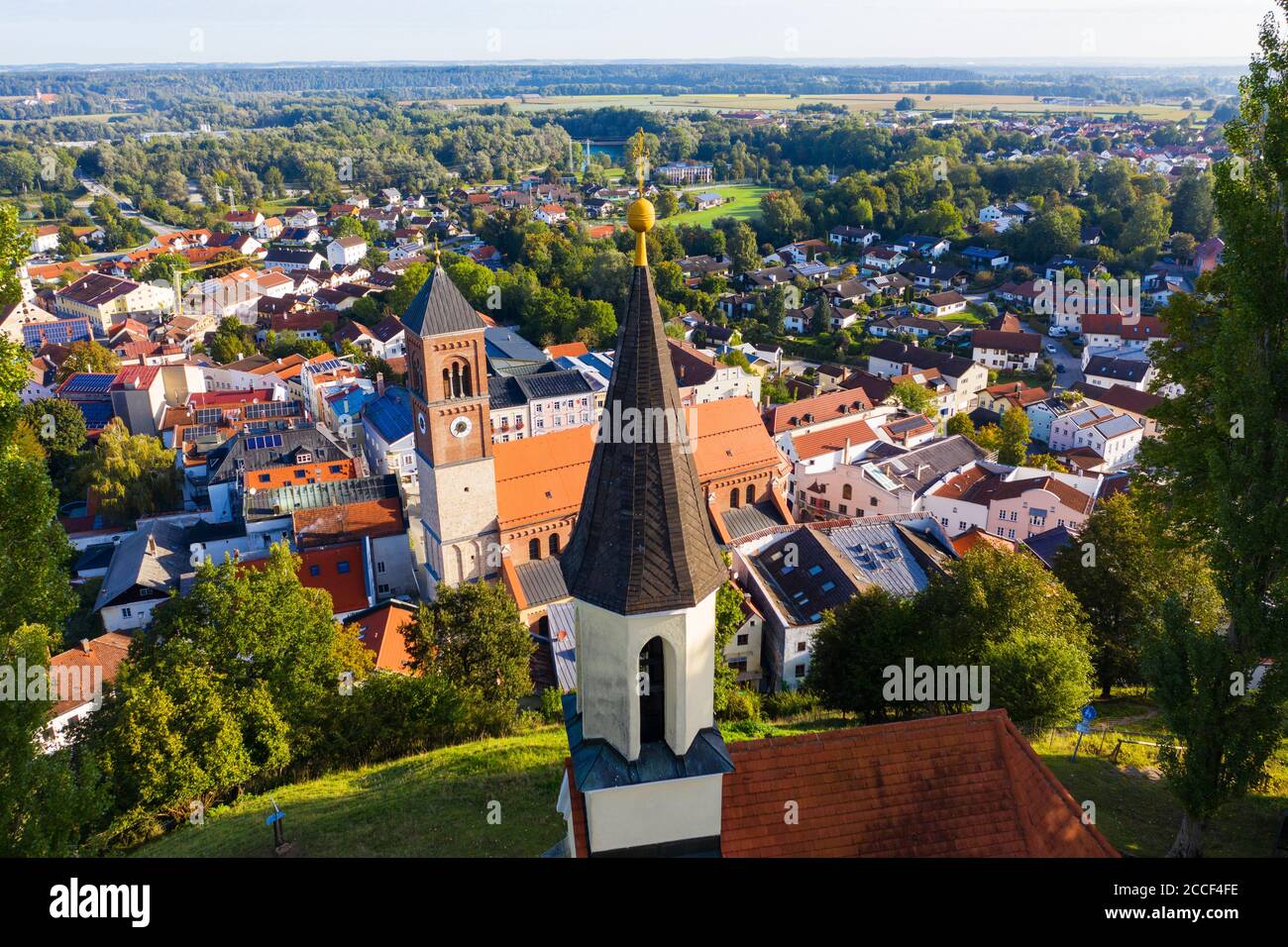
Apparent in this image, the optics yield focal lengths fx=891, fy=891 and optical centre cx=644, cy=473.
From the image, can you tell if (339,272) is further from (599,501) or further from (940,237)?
(599,501)

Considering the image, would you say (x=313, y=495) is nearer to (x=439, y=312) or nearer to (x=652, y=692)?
(x=439, y=312)

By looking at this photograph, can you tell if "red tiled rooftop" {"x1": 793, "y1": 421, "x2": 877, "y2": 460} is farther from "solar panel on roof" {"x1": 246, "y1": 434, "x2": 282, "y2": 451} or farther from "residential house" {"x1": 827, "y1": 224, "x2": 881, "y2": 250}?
"residential house" {"x1": 827, "y1": 224, "x2": 881, "y2": 250}

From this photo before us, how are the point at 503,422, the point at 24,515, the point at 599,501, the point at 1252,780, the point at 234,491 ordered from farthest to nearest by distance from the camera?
the point at 503,422 < the point at 234,491 < the point at 1252,780 < the point at 24,515 < the point at 599,501

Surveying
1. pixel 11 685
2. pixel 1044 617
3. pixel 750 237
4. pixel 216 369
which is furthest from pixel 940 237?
pixel 11 685

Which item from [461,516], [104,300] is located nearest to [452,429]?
[461,516]

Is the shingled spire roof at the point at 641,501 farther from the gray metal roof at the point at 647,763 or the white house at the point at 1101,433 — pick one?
the white house at the point at 1101,433

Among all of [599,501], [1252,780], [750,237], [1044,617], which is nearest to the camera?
[599,501]

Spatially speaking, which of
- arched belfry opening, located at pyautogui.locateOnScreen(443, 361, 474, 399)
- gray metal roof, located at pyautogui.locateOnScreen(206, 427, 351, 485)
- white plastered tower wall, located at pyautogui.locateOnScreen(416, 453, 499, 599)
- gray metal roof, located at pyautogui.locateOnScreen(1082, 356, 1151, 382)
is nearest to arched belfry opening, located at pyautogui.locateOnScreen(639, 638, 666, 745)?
white plastered tower wall, located at pyautogui.locateOnScreen(416, 453, 499, 599)
